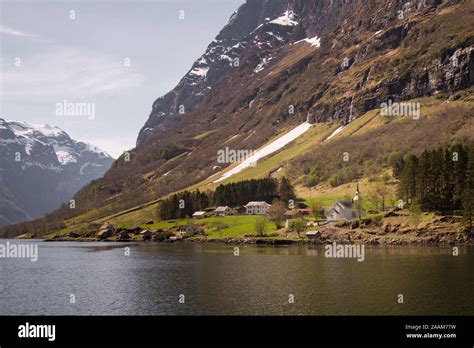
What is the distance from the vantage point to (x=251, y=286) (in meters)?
69.8

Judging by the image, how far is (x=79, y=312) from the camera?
5612 centimetres

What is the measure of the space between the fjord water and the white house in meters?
58.8

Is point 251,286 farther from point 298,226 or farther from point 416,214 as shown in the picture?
point 298,226

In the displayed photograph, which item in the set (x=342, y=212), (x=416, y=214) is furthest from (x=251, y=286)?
(x=342, y=212)

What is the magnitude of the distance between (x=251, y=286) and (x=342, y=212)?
102 meters

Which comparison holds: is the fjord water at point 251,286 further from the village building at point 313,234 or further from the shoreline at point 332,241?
the village building at point 313,234

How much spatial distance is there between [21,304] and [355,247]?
279 ft

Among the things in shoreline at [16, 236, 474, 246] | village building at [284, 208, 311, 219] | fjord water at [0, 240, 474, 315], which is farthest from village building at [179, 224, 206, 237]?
fjord water at [0, 240, 474, 315]

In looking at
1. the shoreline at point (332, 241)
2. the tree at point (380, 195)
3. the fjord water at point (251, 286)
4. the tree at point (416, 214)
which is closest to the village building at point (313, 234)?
the shoreline at point (332, 241)

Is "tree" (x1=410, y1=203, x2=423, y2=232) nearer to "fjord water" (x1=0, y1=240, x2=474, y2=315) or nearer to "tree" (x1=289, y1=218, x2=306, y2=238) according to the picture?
"fjord water" (x1=0, y1=240, x2=474, y2=315)

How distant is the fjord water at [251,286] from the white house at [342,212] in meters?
58.8

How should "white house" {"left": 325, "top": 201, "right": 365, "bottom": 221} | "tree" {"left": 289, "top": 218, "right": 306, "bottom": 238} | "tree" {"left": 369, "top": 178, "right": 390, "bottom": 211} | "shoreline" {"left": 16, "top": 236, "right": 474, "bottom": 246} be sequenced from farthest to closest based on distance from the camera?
"white house" {"left": 325, "top": 201, "right": 365, "bottom": 221}
"tree" {"left": 369, "top": 178, "right": 390, "bottom": 211}
"tree" {"left": 289, "top": 218, "right": 306, "bottom": 238}
"shoreline" {"left": 16, "top": 236, "right": 474, "bottom": 246}

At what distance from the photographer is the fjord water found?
55688mm
